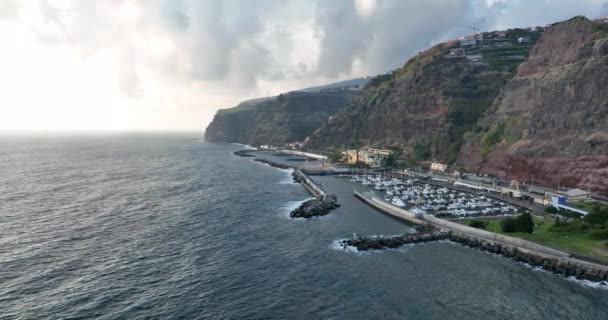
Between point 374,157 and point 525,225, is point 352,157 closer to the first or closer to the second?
point 374,157

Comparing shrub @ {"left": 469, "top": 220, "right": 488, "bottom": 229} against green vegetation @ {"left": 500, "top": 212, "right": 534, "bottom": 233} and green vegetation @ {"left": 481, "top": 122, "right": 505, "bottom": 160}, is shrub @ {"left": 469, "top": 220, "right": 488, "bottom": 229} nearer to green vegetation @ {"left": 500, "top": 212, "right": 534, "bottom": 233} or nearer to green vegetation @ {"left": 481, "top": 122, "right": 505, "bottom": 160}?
green vegetation @ {"left": 500, "top": 212, "right": 534, "bottom": 233}

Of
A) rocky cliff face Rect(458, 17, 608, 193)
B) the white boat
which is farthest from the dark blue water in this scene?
rocky cliff face Rect(458, 17, 608, 193)

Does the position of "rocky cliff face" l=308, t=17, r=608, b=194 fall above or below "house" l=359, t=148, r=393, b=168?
above

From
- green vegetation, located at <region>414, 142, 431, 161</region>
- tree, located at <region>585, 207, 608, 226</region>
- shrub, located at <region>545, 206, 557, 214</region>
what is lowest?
shrub, located at <region>545, 206, 557, 214</region>

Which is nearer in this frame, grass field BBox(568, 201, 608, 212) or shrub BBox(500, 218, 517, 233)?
shrub BBox(500, 218, 517, 233)

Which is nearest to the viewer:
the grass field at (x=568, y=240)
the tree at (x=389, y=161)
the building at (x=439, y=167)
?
the grass field at (x=568, y=240)

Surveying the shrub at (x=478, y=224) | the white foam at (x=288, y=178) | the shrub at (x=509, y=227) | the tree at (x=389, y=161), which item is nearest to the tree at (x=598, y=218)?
the shrub at (x=509, y=227)

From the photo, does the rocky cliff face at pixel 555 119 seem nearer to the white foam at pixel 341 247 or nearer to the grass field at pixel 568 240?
the grass field at pixel 568 240

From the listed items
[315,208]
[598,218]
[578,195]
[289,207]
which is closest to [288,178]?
[289,207]

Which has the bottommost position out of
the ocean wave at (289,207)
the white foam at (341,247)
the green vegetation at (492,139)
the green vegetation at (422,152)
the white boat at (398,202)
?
the white foam at (341,247)
